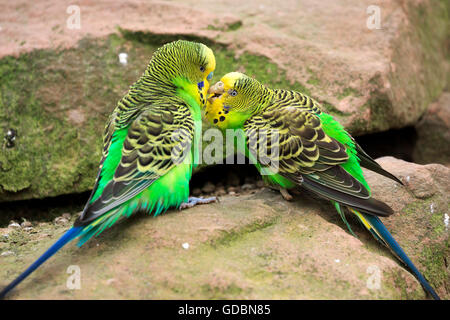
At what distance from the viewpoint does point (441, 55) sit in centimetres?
773

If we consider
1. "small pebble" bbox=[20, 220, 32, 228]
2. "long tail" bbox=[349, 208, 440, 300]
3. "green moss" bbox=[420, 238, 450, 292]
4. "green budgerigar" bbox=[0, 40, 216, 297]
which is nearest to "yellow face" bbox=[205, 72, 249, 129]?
"green budgerigar" bbox=[0, 40, 216, 297]

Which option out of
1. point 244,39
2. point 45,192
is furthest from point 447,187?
point 45,192

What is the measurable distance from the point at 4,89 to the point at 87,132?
3.81 ft

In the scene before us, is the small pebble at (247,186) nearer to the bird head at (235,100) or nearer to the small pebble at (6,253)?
the bird head at (235,100)

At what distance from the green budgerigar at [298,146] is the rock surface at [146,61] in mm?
1329

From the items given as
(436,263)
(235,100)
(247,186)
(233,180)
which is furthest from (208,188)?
(436,263)

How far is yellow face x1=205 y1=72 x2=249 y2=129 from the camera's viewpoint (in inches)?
169

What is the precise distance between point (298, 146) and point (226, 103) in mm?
802

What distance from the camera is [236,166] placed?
5820 millimetres

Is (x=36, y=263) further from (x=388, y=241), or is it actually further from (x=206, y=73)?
(x=388, y=241)

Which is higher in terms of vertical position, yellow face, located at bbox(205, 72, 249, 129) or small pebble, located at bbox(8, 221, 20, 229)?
yellow face, located at bbox(205, 72, 249, 129)

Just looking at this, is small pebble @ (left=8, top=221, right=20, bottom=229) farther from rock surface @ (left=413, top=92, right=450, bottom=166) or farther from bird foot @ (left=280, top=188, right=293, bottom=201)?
rock surface @ (left=413, top=92, right=450, bottom=166)

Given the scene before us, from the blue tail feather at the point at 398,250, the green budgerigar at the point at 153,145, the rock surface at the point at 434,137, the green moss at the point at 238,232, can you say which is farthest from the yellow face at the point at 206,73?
the rock surface at the point at 434,137

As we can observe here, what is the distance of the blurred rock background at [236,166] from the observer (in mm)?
3273
